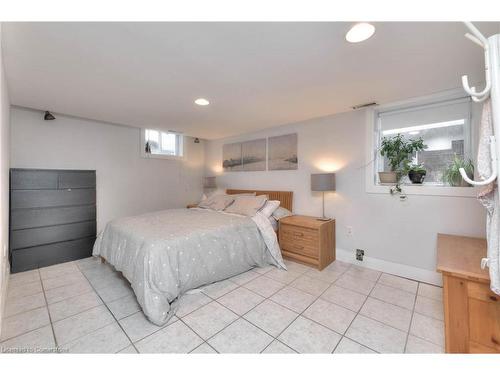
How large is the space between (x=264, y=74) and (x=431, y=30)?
1189 millimetres

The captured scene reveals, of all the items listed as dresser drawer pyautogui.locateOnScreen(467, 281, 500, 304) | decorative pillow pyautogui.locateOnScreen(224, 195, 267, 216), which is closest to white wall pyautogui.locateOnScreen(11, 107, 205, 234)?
decorative pillow pyautogui.locateOnScreen(224, 195, 267, 216)

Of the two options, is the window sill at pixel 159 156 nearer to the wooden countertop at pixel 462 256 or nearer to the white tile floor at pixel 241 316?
the white tile floor at pixel 241 316

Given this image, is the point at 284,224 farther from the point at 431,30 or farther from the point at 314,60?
the point at 431,30

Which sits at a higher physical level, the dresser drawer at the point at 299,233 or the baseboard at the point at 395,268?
the dresser drawer at the point at 299,233

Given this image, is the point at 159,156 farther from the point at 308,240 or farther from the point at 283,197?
the point at 308,240

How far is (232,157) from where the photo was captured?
14.9 feet

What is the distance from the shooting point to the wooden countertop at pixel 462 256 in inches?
50.1

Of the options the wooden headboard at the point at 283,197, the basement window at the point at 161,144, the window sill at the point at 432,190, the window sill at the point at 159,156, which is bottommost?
the wooden headboard at the point at 283,197

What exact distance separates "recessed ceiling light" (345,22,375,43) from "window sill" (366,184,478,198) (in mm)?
1884

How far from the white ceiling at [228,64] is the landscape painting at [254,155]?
119 cm

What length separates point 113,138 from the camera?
369cm

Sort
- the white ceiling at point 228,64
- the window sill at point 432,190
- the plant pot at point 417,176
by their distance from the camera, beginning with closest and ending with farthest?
the white ceiling at point 228,64 < the window sill at point 432,190 < the plant pot at point 417,176

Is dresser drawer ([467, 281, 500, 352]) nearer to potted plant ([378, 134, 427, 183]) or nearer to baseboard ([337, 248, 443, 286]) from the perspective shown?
baseboard ([337, 248, 443, 286])

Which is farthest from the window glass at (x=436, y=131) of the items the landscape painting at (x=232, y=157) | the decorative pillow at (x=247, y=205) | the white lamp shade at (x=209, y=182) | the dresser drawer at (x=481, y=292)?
the white lamp shade at (x=209, y=182)
